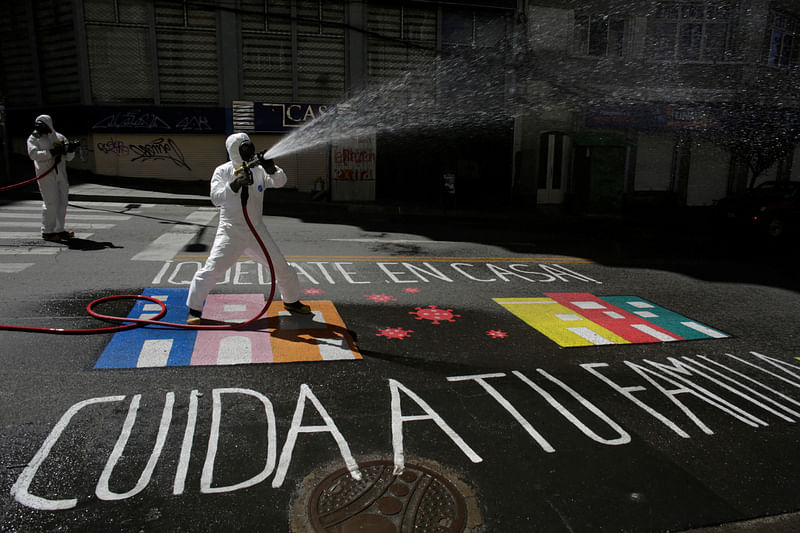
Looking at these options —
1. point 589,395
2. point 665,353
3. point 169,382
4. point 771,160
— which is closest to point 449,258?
point 665,353

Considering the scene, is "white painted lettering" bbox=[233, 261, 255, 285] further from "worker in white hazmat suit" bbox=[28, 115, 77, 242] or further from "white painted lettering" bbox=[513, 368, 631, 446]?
"white painted lettering" bbox=[513, 368, 631, 446]

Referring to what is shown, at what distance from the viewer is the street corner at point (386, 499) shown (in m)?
2.80

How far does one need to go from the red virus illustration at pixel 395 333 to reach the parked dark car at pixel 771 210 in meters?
11.5

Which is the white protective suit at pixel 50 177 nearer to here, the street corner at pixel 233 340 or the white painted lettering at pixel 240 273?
the white painted lettering at pixel 240 273

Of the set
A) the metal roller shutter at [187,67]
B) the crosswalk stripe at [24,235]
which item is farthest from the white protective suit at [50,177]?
the metal roller shutter at [187,67]

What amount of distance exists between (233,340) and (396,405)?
1872mm

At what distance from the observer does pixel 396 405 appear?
407 centimetres

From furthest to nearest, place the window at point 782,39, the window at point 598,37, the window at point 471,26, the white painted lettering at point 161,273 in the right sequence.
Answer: the window at point 782,39, the window at point 598,37, the window at point 471,26, the white painted lettering at point 161,273

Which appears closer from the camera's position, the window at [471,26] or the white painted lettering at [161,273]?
the white painted lettering at [161,273]

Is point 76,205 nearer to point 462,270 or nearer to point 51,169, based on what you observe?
point 51,169

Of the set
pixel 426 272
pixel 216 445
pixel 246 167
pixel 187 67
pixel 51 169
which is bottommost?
pixel 216 445

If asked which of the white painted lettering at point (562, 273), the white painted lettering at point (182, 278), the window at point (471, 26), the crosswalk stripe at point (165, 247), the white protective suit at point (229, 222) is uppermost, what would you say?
the window at point (471, 26)

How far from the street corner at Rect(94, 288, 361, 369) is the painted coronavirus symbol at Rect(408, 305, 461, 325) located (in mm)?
923

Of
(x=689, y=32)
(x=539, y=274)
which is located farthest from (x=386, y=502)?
(x=689, y=32)
